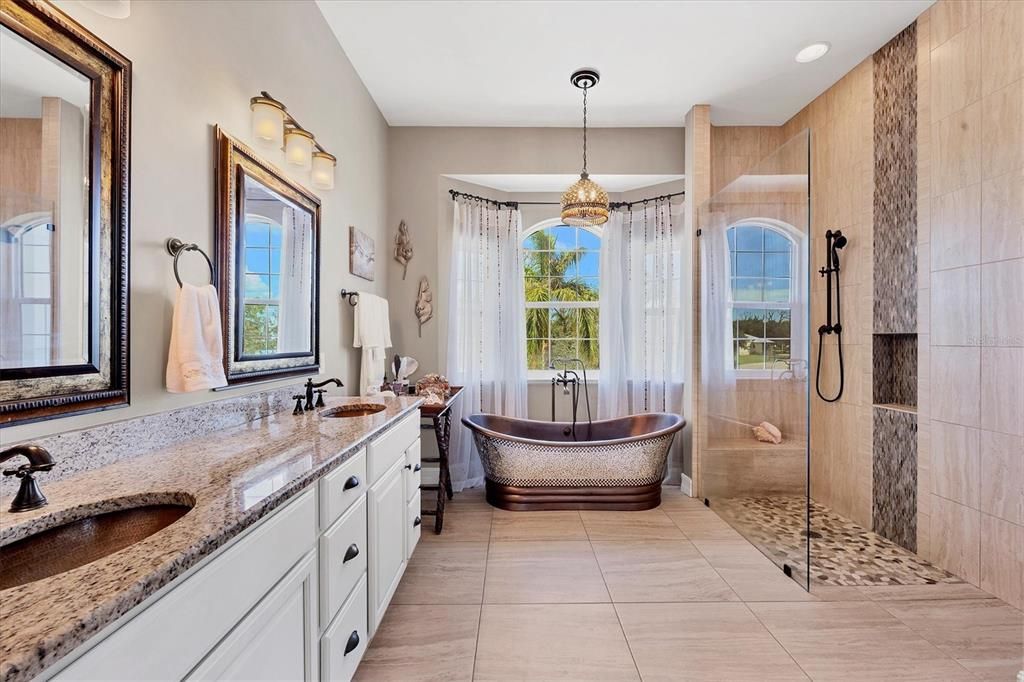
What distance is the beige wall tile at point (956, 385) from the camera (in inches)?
86.0

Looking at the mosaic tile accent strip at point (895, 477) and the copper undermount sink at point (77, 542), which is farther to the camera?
the mosaic tile accent strip at point (895, 477)

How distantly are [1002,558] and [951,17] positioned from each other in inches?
107

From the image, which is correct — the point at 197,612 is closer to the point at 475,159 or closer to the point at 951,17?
the point at 475,159

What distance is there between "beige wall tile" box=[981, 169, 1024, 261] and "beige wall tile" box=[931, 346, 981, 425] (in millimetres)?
481

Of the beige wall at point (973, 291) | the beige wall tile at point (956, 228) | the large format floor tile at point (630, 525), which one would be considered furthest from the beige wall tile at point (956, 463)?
the large format floor tile at point (630, 525)

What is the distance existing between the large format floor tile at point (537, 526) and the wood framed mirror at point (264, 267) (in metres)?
1.58

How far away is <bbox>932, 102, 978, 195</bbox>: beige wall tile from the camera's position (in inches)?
86.0

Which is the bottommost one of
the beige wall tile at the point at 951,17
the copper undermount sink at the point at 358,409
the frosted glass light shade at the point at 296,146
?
the copper undermount sink at the point at 358,409

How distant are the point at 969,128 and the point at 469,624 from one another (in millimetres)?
3392

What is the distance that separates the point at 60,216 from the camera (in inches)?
40.6

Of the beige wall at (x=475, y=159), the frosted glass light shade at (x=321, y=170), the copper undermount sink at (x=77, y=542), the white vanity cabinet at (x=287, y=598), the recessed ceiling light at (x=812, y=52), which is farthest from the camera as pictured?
the beige wall at (x=475, y=159)

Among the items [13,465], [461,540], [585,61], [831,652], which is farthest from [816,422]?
[13,465]

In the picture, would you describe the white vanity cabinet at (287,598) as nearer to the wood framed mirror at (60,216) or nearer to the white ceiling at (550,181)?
the wood framed mirror at (60,216)

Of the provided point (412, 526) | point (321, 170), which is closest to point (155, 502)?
point (412, 526)
